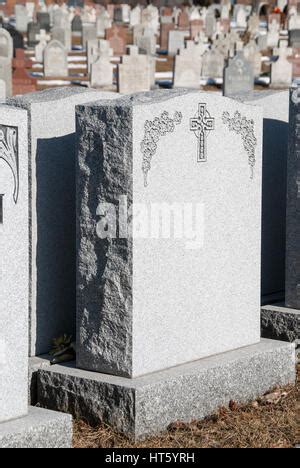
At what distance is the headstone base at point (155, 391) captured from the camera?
4.30m

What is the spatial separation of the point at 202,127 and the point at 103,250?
898 mm

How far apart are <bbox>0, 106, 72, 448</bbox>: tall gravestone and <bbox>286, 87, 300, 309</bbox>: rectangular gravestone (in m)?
2.42

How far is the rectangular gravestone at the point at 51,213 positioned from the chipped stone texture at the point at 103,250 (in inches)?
14.8

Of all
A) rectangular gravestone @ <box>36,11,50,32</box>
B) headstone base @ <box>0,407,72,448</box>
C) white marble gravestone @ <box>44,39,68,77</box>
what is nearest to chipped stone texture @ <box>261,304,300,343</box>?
headstone base @ <box>0,407,72,448</box>

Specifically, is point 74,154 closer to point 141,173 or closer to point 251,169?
point 141,173

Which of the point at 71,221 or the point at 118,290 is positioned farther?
the point at 71,221

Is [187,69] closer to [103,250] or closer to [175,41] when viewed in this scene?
[175,41]

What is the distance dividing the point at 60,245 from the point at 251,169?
1.19 m

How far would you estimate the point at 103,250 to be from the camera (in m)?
4.43

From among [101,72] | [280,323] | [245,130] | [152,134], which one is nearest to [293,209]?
[280,323]

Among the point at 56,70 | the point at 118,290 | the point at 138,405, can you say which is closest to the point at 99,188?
the point at 118,290

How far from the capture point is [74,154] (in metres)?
4.97

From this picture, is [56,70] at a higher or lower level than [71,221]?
higher

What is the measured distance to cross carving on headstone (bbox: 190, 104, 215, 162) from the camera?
4766 mm
